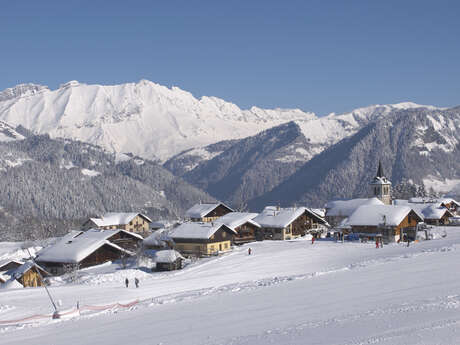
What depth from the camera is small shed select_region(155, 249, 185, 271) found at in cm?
6012

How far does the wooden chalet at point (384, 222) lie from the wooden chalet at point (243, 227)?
15080 mm

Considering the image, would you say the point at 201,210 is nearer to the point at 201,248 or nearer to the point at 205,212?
the point at 205,212

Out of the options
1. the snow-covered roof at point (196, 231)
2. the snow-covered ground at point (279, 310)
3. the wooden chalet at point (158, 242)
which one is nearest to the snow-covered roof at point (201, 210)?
the wooden chalet at point (158, 242)

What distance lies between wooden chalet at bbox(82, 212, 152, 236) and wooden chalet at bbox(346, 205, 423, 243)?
189 ft

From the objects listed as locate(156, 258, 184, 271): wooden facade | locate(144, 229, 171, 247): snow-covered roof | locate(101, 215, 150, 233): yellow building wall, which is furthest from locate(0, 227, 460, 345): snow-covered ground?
locate(101, 215, 150, 233): yellow building wall

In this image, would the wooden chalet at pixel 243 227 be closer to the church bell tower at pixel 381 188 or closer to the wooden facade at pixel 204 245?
the wooden facade at pixel 204 245

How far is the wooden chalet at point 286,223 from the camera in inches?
3206

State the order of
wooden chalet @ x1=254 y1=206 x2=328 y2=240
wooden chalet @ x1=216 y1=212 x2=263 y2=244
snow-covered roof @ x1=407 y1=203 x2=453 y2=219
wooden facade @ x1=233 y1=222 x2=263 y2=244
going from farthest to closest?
snow-covered roof @ x1=407 y1=203 x2=453 y2=219 < wooden chalet @ x1=254 y1=206 x2=328 y2=240 < wooden facade @ x1=233 y1=222 x2=263 y2=244 < wooden chalet @ x1=216 y1=212 x2=263 y2=244

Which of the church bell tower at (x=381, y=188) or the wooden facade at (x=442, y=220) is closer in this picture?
the wooden facade at (x=442, y=220)

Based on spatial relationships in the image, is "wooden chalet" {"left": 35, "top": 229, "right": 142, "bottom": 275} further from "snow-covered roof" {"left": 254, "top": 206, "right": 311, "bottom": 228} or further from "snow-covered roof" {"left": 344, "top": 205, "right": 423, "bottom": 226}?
"snow-covered roof" {"left": 344, "top": 205, "right": 423, "bottom": 226}

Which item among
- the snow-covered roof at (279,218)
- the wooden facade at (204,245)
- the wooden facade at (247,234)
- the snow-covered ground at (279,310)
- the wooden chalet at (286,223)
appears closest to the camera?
the snow-covered ground at (279,310)

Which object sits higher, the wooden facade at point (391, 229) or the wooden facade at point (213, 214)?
the wooden facade at point (213, 214)

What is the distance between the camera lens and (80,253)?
66.4 meters

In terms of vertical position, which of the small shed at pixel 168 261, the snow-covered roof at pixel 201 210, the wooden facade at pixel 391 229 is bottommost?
the small shed at pixel 168 261
